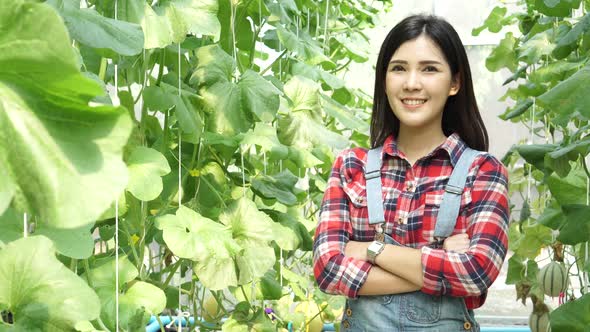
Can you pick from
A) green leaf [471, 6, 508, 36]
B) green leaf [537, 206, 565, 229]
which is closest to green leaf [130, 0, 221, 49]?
green leaf [537, 206, 565, 229]

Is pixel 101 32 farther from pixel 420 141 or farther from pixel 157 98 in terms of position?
pixel 420 141

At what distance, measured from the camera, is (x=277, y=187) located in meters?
1.86

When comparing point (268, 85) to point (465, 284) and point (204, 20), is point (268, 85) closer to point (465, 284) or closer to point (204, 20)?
point (204, 20)

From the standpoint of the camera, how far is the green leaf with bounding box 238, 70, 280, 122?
1418mm

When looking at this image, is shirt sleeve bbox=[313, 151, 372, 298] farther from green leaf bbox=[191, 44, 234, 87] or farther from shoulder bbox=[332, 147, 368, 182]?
green leaf bbox=[191, 44, 234, 87]

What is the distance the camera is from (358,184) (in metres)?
1.50

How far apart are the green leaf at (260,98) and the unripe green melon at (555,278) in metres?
1.25

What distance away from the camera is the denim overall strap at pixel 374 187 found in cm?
143

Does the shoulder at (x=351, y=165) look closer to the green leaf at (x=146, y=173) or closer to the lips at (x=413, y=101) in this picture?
the lips at (x=413, y=101)

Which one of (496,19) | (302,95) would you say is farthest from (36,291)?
(496,19)

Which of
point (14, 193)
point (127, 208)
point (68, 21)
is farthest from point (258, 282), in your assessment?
point (14, 193)

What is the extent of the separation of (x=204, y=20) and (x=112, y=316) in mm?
439

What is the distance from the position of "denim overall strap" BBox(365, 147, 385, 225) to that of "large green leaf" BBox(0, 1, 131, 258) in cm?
106

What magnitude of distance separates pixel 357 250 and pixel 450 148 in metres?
0.22
